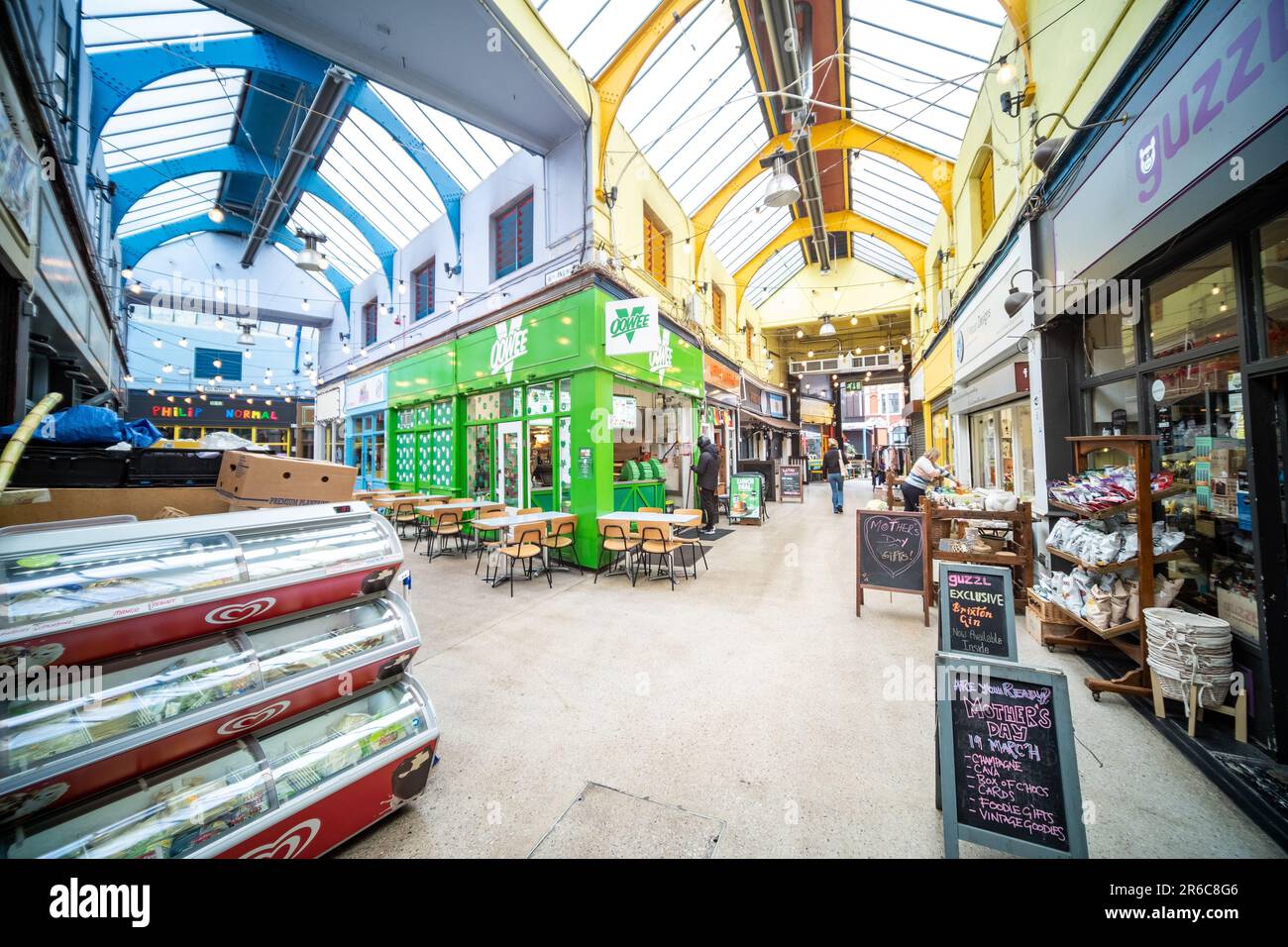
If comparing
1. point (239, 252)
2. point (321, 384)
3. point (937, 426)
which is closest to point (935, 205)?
point (937, 426)

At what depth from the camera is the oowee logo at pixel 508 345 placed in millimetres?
7922

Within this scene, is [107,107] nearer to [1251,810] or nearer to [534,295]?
[534,295]

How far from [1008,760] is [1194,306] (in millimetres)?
3739

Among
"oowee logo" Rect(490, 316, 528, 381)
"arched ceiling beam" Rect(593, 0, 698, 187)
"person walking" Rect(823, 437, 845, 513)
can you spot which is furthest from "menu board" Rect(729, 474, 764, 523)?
"arched ceiling beam" Rect(593, 0, 698, 187)

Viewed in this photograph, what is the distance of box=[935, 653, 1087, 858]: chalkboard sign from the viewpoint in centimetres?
163

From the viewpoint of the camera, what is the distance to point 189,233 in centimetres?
1368

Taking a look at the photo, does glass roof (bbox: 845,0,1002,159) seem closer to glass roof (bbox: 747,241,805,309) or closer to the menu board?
glass roof (bbox: 747,241,805,309)

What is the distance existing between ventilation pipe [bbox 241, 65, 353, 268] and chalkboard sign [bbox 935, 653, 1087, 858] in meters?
11.6

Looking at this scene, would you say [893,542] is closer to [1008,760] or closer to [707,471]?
[1008,760]

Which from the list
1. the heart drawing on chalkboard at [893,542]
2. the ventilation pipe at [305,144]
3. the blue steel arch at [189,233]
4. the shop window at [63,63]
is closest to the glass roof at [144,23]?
the shop window at [63,63]

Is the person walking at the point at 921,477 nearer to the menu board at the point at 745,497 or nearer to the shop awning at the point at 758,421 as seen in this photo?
the menu board at the point at 745,497

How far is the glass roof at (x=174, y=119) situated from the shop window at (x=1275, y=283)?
527 inches

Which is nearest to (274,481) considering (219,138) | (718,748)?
(718,748)

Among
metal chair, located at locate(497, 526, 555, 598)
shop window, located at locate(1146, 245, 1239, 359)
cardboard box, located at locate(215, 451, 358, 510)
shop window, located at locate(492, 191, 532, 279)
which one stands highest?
shop window, located at locate(492, 191, 532, 279)
